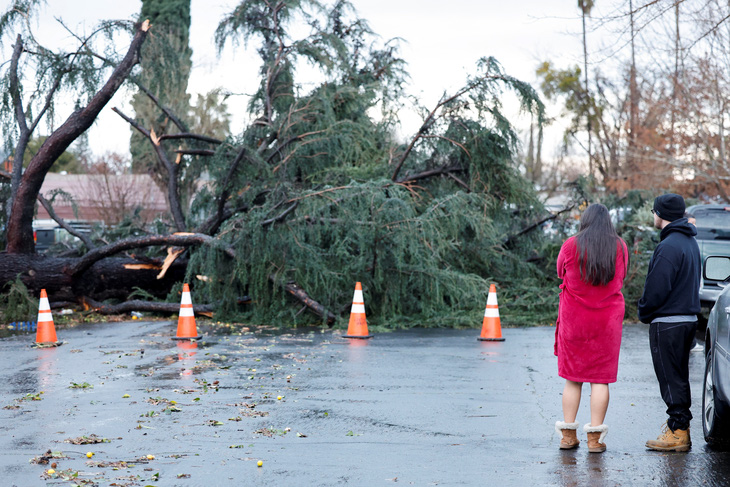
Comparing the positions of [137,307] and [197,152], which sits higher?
[197,152]

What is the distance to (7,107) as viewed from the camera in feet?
47.0

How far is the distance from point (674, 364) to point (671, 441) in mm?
500

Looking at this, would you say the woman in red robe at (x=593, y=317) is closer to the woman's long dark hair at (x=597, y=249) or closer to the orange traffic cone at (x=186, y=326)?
the woman's long dark hair at (x=597, y=249)

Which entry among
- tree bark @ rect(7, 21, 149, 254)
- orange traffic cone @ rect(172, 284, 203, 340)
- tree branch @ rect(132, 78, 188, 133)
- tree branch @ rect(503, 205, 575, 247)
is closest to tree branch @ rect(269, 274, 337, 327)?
orange traffic cone @ rect(172, 284, 203, 340)

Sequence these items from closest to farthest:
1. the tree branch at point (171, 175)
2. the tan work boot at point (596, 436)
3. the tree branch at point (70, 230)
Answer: the tan work boot at point (596, 436) → the tree branch at point (70, 230) → the tree branch at point (171, 175)

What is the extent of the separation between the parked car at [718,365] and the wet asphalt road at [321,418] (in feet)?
0.56

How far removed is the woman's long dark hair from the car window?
885cm

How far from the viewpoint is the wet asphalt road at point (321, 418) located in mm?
4477

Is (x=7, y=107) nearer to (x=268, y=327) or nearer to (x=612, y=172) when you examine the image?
(x=268, y=327)

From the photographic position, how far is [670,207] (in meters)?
5.31

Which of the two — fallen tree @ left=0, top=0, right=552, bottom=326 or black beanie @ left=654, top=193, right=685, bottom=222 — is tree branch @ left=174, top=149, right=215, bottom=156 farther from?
black beanie @ left=654, top=193, right=685, bottom=222

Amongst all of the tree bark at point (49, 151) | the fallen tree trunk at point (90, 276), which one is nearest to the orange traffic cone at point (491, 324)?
the fallen tree trunk at point (90, 276)

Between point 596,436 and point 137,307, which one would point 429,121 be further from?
point 596,436

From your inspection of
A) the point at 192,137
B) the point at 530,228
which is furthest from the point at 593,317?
the point at 192,137
